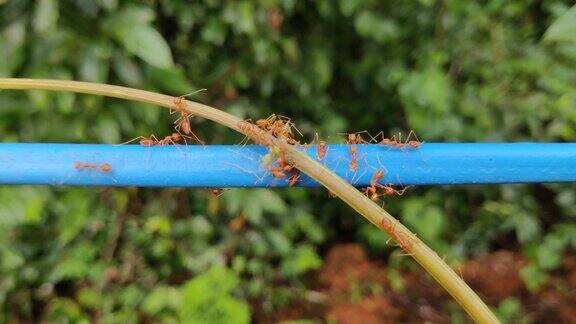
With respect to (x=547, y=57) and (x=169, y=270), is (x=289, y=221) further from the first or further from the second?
(x=547, y=57)

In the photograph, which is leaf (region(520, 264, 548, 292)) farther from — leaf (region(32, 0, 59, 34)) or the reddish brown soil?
leaf (region(32, 0, 59, 34))

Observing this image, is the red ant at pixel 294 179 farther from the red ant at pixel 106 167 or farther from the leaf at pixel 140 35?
the leaf at pixel 140 35

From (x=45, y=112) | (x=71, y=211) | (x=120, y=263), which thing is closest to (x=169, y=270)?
(x=120, y=263)

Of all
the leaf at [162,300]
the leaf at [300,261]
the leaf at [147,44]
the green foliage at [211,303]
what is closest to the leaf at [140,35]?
the leaf at [147,44]

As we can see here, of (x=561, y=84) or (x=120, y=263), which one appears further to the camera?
(x=120, y=263)

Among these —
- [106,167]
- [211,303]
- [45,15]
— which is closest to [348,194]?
[106,167]

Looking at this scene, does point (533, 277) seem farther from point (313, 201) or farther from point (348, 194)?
point (348, 194)

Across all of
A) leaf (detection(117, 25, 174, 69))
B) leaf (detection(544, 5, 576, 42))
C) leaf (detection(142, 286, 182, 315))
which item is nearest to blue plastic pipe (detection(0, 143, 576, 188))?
leaf (detection(544, 5, 576, 42))
